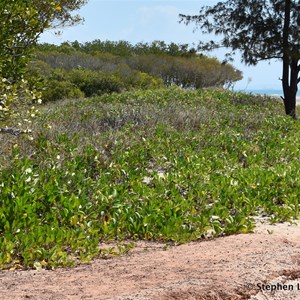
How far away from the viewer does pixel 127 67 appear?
39969 millimetres

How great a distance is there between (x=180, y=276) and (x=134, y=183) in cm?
422

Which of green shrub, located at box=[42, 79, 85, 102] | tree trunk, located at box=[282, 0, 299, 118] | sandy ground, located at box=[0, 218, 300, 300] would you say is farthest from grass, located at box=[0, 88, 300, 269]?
green shrub, located at box=[42, 79, 85, 102]

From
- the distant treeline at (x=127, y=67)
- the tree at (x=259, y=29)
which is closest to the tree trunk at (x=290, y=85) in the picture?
the tree at (x=259, y=29)

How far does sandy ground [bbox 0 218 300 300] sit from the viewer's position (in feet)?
13.0

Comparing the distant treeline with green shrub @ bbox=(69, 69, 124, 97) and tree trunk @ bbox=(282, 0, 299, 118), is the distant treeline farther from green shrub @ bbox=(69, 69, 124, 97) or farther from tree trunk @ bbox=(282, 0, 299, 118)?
tree trunk @ bbox=(282, 0, 299, 118)

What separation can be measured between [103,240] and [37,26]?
284 centimetres

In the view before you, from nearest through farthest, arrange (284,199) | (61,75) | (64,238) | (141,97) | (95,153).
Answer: (64,238)
(284,199)
(95,153)
(141,97)
(61,75)

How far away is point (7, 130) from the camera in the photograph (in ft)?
23.0

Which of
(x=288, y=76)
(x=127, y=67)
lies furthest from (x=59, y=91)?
(x=127, y=67)

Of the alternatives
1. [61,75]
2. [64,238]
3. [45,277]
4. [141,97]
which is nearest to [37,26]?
[64,238]

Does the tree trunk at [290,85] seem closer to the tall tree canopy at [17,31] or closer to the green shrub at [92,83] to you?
the green shrub at [92,83]

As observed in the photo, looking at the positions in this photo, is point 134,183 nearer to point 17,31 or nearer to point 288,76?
point 17,31

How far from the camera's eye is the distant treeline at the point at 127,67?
30250 millimetres

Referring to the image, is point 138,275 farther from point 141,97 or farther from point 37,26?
point 141,97
